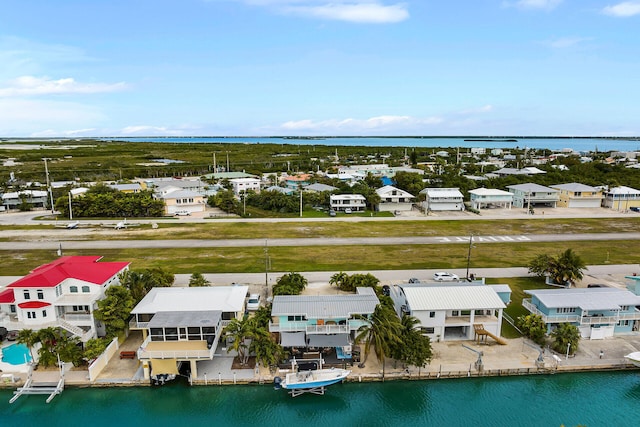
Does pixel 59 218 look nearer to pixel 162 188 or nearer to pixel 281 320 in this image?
pixel 162 188

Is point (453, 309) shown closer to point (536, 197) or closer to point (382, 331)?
point (382, 331)

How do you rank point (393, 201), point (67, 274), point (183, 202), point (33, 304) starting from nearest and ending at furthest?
point (33, 304) → point (67, 274) → point (183, 202) → point (393, 201)

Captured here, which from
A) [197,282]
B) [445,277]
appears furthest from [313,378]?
[445,277]

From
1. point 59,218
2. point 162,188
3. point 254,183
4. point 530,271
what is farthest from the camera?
point 254,183

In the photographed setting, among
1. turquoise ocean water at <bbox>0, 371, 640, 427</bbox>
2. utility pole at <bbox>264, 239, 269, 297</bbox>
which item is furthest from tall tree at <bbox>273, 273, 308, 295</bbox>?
turquoise ocean water at <bbox>0, 371, 640, 427</bbox>

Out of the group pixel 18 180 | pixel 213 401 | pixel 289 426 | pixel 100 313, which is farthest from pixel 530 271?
pixel 18 180

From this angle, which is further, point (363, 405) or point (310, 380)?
point (310, 380)
